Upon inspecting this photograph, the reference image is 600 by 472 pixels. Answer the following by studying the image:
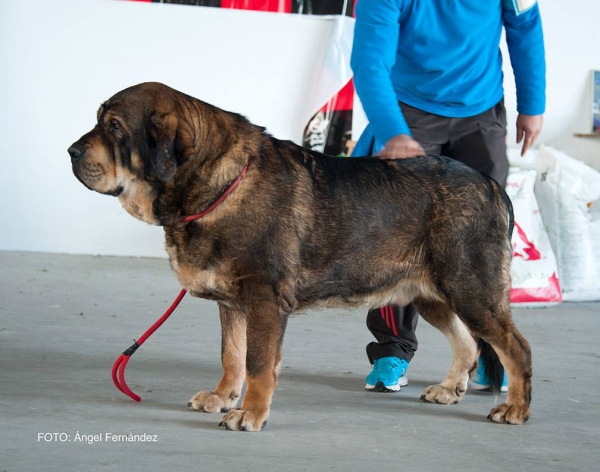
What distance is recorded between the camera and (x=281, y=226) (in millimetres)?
3096

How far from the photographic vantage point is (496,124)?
3.91m

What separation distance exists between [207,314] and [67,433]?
2799mm

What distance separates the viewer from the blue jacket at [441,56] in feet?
11.6

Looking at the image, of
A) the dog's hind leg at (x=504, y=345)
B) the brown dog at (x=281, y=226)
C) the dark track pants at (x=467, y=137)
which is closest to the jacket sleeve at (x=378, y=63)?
the brown dog at (x=281, y=226)

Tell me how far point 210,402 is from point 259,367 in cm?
36

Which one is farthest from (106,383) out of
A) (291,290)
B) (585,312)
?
(585,312)

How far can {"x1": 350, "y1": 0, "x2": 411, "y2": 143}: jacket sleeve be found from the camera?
3.45m

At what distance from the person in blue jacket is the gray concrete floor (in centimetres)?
27

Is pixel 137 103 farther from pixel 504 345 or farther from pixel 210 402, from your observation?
pixel 504 345

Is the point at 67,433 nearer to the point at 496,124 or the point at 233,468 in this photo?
the point at 233,468

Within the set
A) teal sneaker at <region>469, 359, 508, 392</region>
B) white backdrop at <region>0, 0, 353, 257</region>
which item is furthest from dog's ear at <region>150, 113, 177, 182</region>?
white backdrop at <region>0, 0, 353, 257</region>

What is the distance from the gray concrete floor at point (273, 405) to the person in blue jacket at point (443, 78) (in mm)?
273

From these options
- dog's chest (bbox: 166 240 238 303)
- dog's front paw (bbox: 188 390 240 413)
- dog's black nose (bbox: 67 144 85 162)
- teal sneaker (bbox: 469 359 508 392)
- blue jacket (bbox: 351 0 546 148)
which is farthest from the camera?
teal sneaker (bbox: 469 359 508 392)

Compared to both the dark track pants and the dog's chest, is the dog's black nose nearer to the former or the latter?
the dog's chest
